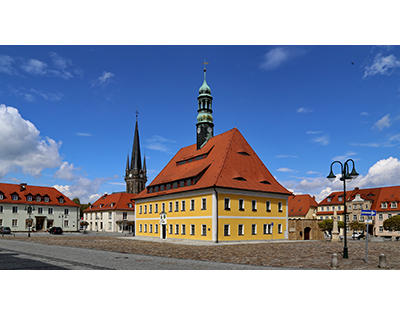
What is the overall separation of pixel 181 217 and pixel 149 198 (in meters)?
10.8

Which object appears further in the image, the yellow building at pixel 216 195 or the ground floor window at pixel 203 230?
the ground floor window at pixel 203 230

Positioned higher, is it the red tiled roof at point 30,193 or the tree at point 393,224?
the red tiled roof at point 30,193

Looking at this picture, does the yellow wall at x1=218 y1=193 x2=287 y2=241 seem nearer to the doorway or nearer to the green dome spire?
the green dome spire

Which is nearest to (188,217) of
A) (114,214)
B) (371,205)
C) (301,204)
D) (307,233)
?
(307,233)

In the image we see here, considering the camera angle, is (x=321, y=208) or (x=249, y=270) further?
(x=321, y=208)

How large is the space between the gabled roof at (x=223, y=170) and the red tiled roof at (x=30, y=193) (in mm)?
37886

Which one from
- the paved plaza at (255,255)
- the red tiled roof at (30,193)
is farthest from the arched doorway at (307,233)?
the red tiled roof at (30,193)

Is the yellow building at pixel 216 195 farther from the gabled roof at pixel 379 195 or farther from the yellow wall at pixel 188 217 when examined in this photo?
the gabled roof at pixel 379 195

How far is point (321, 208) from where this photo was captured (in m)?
92.4

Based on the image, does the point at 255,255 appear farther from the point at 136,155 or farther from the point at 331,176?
the point at 136,155

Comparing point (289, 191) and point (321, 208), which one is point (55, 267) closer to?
point (289, 191)

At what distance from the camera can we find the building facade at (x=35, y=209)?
7069 cm
